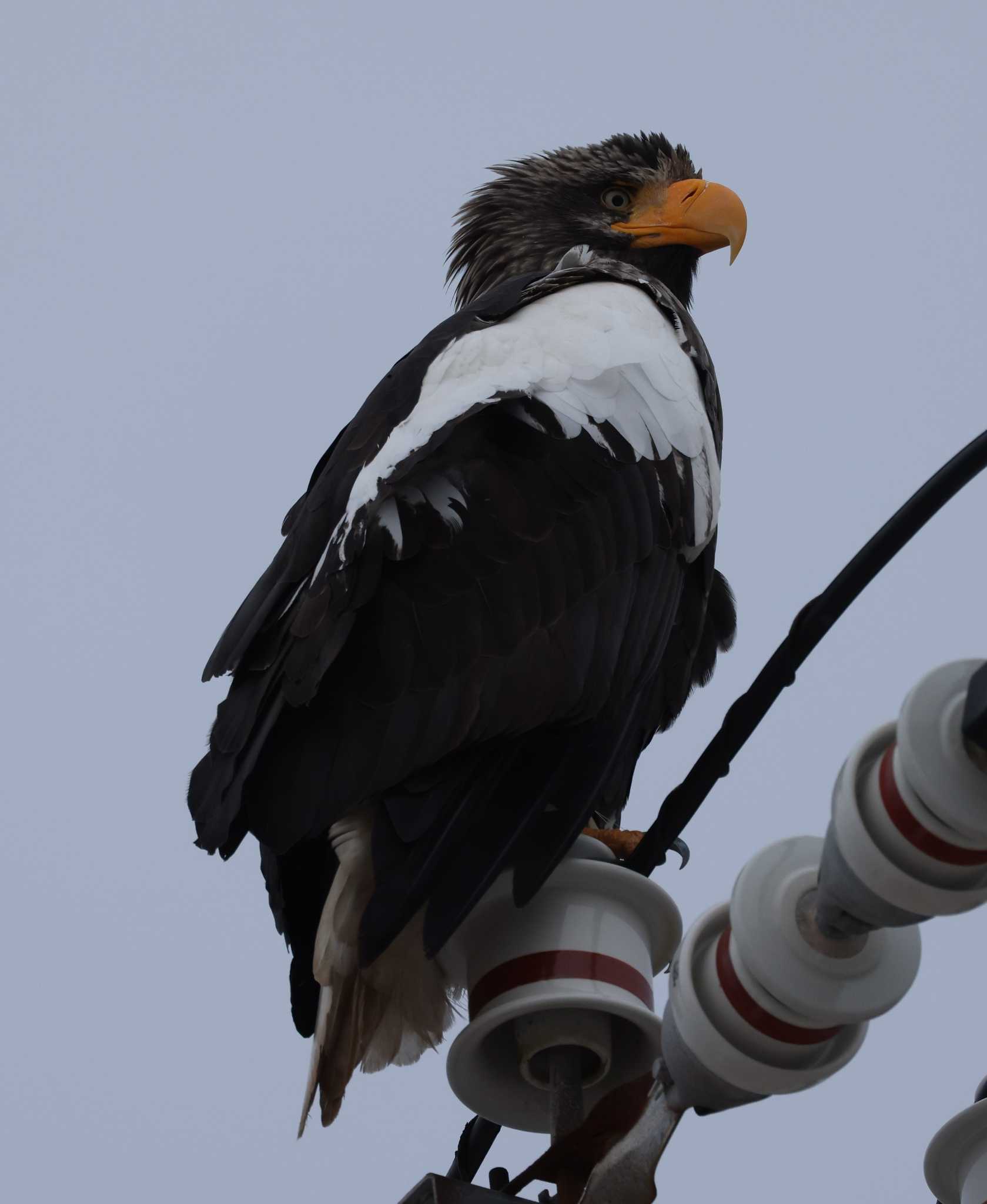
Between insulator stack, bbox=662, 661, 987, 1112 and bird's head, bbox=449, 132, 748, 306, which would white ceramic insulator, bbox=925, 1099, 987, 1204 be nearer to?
insulator stack, bbox=662, 661, 987, 1112

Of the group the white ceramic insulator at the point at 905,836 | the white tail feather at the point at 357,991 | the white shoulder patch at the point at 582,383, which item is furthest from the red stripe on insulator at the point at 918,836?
the white shoulder patch at the point at 582,383

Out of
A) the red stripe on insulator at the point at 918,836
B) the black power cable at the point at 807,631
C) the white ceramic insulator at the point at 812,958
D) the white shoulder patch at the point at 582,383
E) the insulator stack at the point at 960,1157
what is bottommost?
the insulator stack at the point at 960,1157

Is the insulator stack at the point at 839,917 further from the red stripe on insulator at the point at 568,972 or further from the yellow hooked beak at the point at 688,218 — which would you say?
the yellow hooked beak at the point at 688,218

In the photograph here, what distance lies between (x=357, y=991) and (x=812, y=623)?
48.8 inches

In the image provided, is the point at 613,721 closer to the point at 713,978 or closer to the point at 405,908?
the point at 405,908

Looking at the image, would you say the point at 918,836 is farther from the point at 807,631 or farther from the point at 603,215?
the point at 603,215

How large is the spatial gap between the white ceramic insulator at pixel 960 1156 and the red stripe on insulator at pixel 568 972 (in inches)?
23.2

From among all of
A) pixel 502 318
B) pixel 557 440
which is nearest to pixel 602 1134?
pixel 557 440

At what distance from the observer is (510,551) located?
3832mm

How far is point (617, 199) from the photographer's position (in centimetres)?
619

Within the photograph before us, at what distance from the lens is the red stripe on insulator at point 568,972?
3205mm

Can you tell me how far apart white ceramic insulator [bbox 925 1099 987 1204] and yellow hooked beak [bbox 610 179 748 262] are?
348 centimetres

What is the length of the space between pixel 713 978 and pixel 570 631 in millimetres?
1703

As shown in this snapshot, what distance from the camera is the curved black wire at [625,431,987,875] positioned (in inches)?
110
